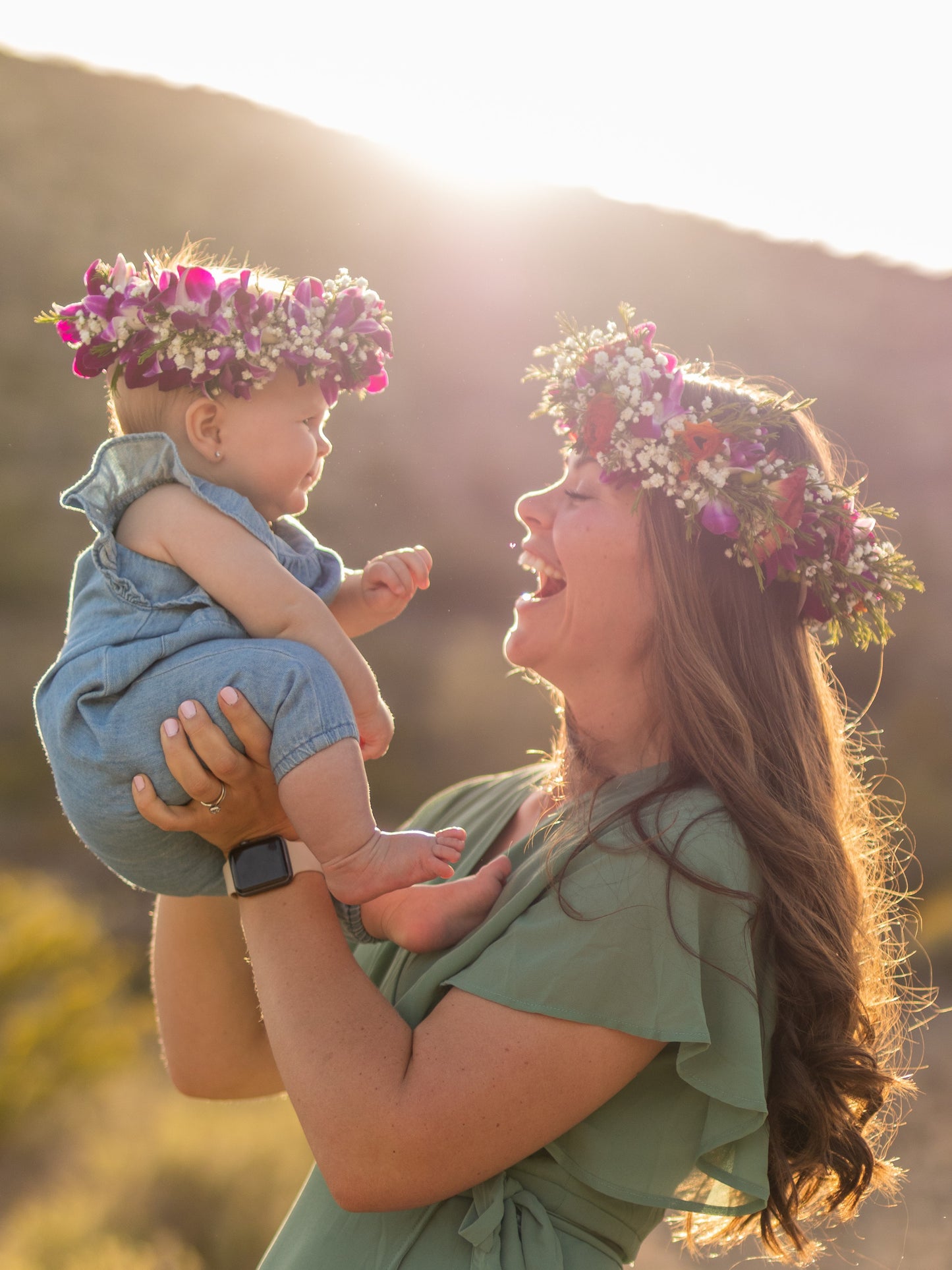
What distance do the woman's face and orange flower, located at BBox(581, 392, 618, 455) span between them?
0.14 feet

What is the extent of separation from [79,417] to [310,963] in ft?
38.4

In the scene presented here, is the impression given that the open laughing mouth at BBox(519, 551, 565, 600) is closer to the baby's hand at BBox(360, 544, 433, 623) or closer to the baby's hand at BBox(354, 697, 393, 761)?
the baby's hand at BBox(360, 544, 433, 623)

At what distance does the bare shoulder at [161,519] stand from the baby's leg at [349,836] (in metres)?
0.47

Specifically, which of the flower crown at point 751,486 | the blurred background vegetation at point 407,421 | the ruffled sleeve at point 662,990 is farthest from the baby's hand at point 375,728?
the blurred background vegetation at point 407,421

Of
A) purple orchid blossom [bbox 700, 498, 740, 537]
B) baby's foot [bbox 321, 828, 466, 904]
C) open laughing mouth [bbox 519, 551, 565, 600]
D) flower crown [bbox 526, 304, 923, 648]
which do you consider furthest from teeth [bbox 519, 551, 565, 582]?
baby's foot [bbox 321, 828, 466, 904]

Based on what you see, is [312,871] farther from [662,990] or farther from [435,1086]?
[662,990]

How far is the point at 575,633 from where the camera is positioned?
223cm

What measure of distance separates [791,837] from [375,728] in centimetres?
81

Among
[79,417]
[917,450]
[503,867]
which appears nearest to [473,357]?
[79,417]

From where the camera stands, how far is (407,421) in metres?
13.2

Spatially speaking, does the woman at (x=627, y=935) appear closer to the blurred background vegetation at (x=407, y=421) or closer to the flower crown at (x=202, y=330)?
the flower crown at (x=202, y=330)

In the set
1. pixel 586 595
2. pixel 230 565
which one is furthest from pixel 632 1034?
pixel 230 565

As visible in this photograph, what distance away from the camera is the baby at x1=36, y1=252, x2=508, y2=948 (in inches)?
69.5

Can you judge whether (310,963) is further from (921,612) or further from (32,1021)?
(921,612)
